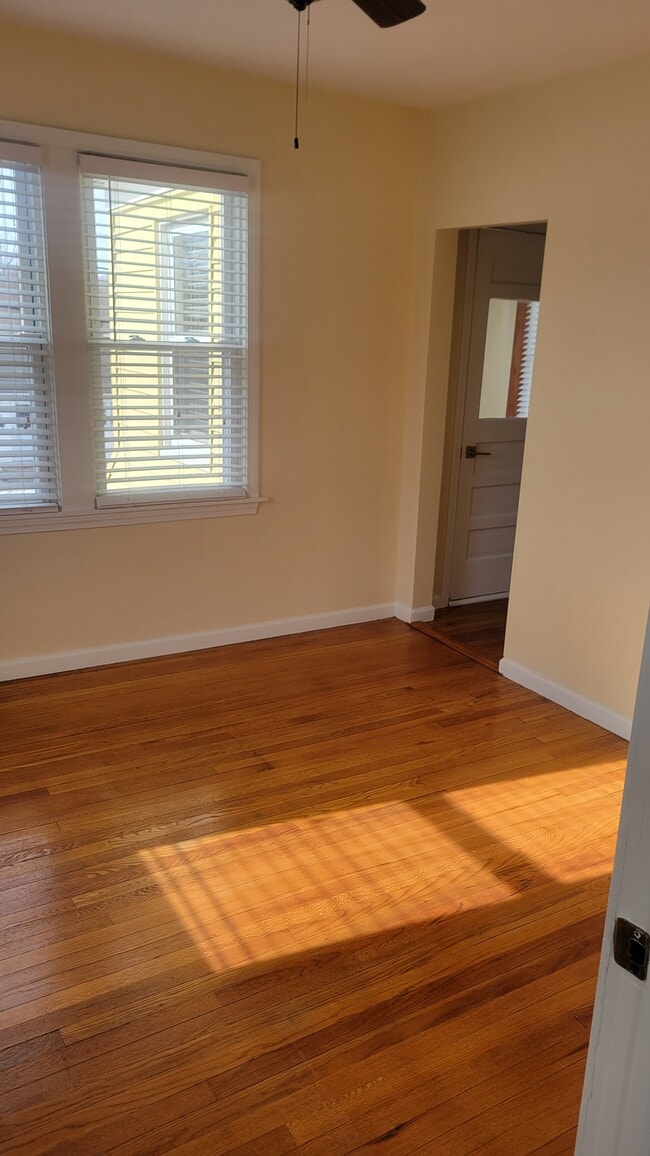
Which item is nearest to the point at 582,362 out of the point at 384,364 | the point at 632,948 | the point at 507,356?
the point at 384,364

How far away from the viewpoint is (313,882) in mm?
2670

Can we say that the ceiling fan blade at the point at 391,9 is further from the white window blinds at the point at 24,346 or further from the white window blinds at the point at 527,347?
the white window blinds at the point at 527,347

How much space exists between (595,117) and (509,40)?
1.69 ft

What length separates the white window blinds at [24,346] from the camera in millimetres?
3529

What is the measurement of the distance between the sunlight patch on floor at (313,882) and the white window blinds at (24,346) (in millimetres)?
1867

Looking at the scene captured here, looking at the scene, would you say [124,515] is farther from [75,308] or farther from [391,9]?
[391,9]

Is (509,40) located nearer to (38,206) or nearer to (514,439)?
(38,206)

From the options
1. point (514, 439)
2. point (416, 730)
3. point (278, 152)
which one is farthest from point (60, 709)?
point (514, 439)

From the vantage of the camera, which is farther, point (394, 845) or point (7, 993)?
point (394, 845)

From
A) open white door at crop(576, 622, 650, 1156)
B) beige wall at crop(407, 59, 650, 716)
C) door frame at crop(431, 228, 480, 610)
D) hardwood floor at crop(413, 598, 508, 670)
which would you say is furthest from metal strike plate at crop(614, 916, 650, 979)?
door frame at crop(431, 228, 480, 610)

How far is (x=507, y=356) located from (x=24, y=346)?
110 inches

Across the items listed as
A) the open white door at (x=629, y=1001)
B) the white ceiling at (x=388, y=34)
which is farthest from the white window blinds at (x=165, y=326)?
the open white door at (x=629, y=1001)

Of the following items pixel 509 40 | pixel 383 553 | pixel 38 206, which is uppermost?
pixel 509 40

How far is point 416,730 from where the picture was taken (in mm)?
3707
